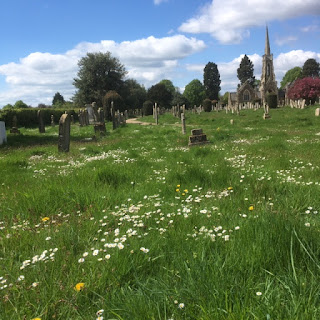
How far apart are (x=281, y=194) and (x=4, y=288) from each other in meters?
4.35

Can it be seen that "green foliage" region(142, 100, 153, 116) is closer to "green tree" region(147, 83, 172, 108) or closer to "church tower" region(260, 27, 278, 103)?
"green tree" region(147, 83, 172, 108)

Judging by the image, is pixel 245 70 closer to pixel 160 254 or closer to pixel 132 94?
pixel 132 94

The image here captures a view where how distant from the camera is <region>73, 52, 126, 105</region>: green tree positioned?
61031mm

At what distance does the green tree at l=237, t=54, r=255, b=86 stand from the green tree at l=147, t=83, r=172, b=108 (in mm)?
59745

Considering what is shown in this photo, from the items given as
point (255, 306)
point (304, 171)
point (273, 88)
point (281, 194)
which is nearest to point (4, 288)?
point (255, 306)

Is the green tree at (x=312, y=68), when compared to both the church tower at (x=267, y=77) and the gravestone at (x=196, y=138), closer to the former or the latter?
the church tower at (x=267, y=77)

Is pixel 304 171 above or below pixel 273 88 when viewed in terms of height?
below

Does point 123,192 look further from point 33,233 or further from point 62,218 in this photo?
point 33,233

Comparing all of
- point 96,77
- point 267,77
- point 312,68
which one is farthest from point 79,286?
point 312,68

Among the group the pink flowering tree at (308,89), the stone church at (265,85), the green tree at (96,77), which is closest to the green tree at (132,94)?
the green tree at (96,77)

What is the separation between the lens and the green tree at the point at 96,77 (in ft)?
200

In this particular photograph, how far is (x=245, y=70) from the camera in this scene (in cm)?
12512

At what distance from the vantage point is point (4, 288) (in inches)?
94.7

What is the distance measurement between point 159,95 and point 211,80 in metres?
41.9
